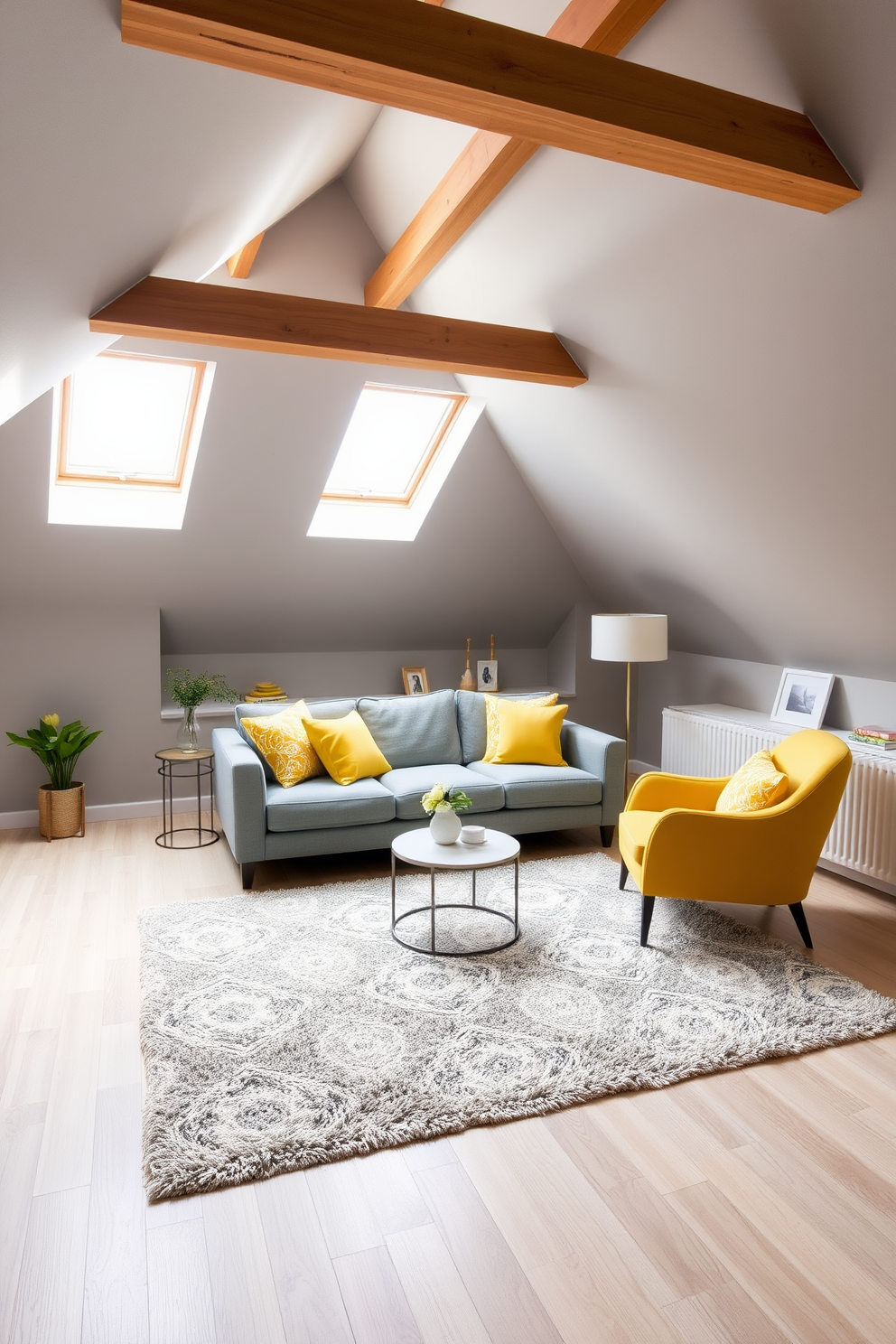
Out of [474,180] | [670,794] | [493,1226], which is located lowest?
[493,1226]

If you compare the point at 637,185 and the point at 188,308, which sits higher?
the point at 637,185

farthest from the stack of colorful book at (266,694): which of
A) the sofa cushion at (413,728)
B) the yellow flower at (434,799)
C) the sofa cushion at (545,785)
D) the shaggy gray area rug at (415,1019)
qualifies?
the yellow flower at (434,799)

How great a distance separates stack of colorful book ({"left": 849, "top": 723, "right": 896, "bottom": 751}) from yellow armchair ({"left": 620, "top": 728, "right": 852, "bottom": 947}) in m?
0.74

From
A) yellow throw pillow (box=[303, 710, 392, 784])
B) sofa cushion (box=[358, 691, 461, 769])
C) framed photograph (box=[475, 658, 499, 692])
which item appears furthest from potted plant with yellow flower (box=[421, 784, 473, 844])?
framed photograph (box=[475, 658, 499, 692])

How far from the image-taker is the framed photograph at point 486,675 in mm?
6543

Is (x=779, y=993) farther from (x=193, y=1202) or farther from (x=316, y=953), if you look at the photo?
(x=193, y=1202)

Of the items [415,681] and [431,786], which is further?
[415,681]

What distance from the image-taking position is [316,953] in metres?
3.48

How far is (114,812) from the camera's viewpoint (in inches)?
216

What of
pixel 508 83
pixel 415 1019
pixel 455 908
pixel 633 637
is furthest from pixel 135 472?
pixel 508 83

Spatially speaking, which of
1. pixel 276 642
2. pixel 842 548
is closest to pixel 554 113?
pixel 842 548

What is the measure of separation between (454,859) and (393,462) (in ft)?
9.91

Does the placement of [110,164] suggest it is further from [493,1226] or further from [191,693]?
[191,693]

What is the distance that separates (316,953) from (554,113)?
285 centimetres
